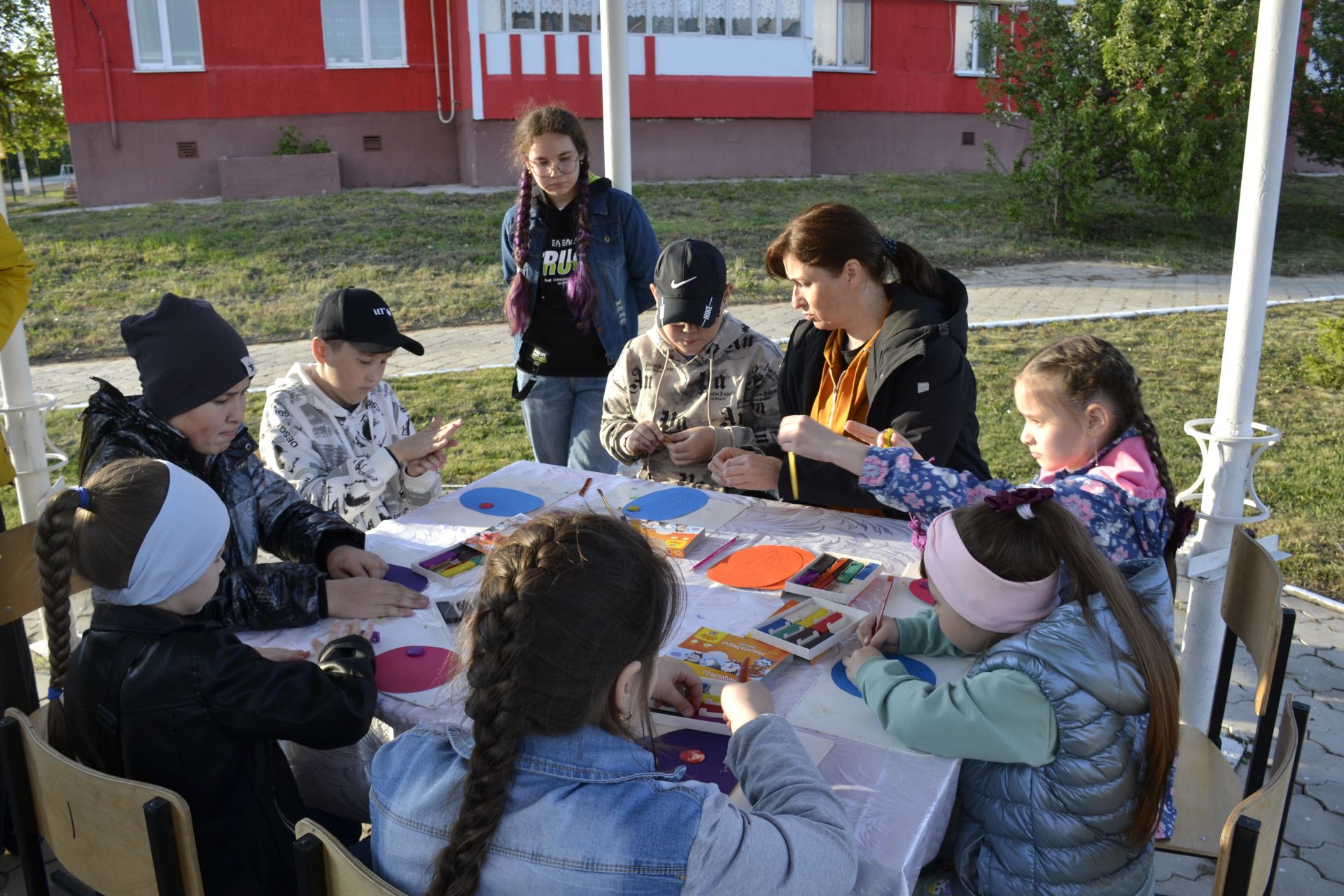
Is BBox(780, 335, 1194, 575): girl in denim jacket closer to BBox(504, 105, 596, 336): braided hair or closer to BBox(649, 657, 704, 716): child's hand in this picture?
BBox(649, 657, 704, 716): child's hand

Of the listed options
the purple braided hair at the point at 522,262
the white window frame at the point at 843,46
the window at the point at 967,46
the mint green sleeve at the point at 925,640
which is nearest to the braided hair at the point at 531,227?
the purple braided hair at the point at 522,262

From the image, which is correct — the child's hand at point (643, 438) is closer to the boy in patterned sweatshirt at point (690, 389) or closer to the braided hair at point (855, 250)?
the boy in patterned sweatshirt at point (690, 389)

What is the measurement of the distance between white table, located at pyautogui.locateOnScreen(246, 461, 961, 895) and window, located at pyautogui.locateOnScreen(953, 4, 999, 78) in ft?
A: 58.0

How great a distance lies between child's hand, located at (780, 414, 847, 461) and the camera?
259cm

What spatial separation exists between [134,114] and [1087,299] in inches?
510

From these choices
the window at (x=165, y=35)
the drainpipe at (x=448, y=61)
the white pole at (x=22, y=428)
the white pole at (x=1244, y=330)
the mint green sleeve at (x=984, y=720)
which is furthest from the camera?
the drainpipe at (x=448, y=61)

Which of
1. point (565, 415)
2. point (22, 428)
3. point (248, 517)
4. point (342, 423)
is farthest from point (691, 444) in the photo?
point (22, 428)

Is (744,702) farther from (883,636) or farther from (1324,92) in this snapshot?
(1324,92)

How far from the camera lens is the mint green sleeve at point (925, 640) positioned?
201 centimetres

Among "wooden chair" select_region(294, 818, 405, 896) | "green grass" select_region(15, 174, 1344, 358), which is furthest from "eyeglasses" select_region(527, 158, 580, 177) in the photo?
"green grass" select_region(15, 174, 1344, 358)

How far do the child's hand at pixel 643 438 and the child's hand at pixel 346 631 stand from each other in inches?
46.1

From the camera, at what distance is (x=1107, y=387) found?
232 cm

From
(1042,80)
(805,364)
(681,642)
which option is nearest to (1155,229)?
(1042,80)

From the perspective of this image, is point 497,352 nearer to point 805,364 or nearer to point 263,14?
point 805,364
